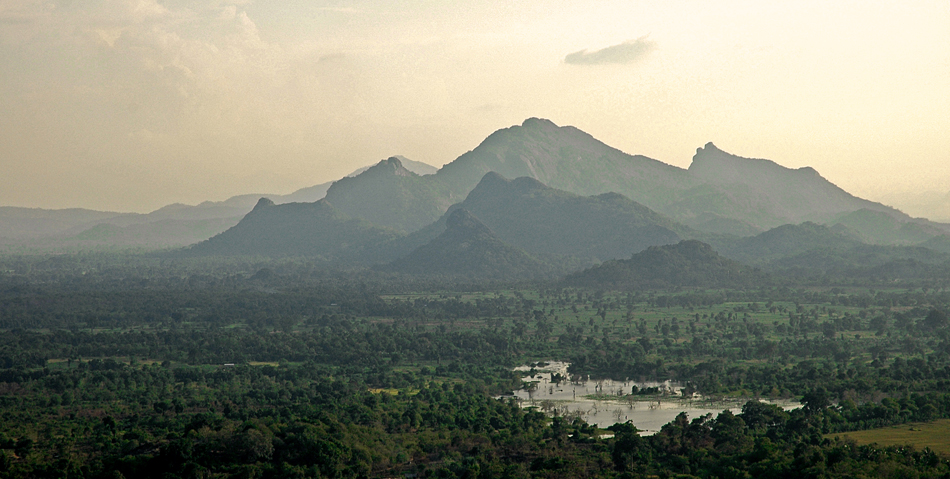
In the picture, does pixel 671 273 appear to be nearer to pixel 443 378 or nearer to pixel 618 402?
pixel 443 378

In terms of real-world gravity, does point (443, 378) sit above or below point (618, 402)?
above

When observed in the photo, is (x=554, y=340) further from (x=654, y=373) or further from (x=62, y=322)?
(x=62, y=322)

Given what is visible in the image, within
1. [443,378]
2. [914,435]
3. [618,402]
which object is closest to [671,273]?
[443,378]

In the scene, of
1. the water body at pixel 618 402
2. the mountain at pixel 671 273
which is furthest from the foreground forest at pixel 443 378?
the mountain at pixel 671 273

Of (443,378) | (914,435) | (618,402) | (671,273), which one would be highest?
(671,273)

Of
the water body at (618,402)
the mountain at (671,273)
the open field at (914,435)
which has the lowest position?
the water body at (618,402)

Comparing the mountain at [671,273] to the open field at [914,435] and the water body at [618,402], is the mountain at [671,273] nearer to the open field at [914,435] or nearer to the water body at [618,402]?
the water body at [618,402]

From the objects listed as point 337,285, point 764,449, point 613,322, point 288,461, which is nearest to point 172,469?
point 288,461

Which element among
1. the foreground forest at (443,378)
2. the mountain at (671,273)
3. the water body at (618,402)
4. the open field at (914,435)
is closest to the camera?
the foreground forest at (443,378)
